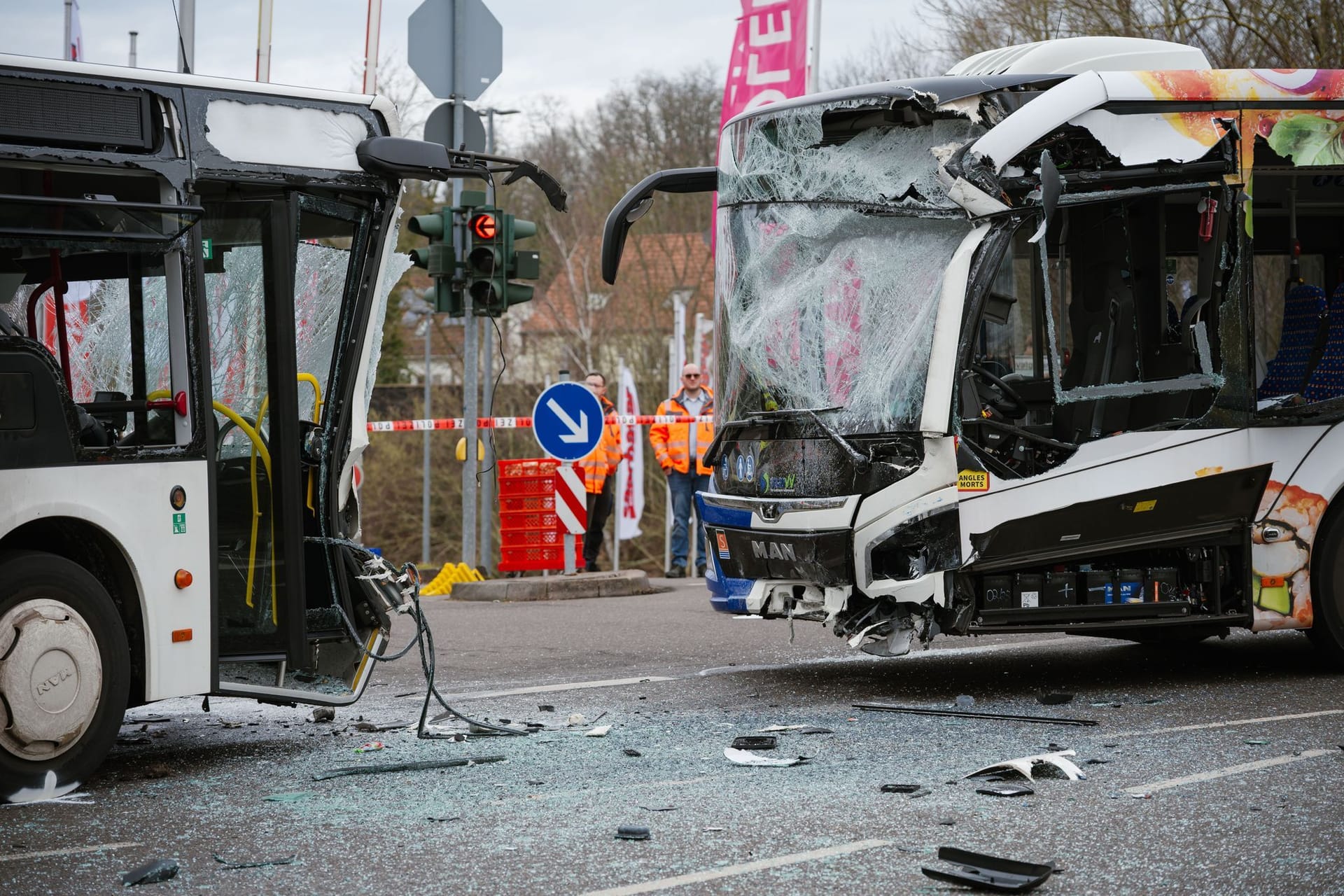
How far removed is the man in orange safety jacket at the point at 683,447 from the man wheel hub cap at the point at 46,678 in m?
10.5

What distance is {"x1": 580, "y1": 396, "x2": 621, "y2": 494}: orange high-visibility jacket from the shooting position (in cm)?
1692

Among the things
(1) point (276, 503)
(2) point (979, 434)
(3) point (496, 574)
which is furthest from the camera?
(3) point (496, 574)

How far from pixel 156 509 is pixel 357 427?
116 cm

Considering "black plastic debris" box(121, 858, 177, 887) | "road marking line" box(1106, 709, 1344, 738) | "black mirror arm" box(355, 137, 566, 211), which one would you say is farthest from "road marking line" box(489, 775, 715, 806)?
"black mirror arm" box(355, 137, 566, 211)

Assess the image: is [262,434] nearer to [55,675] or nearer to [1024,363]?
[55,675]

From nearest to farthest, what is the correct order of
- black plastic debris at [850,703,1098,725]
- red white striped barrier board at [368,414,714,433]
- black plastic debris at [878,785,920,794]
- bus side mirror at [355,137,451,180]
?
black plastic debris at [878,785,920,794] → bus side mirror at [355,137,451,180] → black plastic debris at [850,703,1098,725] → red white striped barrier board at [368,414,714,433]

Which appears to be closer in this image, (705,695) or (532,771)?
(532,771)

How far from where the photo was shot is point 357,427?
741cm

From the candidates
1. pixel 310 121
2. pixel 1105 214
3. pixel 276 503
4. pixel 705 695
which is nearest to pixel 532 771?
pixel 276 503

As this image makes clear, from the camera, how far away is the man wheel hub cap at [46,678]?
598 centimetres

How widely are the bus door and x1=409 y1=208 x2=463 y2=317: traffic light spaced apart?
705 centimetres

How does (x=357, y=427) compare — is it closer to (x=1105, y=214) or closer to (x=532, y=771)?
(x=532, y=771)

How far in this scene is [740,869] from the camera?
496 cm

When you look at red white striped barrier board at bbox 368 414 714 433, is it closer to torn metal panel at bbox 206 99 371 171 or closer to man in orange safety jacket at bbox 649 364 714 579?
man in orange safety jacket at bbox 649 364 714 579
